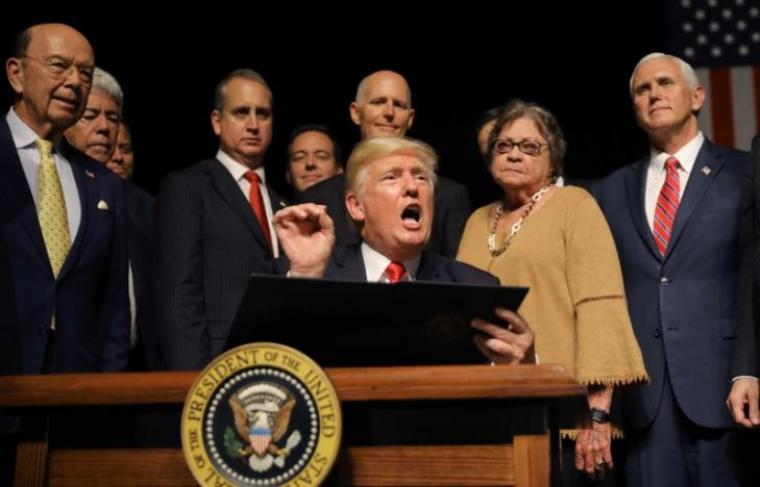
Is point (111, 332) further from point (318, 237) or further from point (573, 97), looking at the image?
point (573, 97)

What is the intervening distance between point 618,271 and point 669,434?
0.52 metres

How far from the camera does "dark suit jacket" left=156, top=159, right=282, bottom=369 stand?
10.7 ft

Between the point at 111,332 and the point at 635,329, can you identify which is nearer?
the point at 111,332

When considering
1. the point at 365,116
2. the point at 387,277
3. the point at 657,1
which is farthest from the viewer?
the point at 657,1

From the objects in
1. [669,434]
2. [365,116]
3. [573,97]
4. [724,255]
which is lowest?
[669,434]

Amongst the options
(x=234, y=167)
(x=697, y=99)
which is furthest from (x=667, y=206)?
(x=234, y=167)

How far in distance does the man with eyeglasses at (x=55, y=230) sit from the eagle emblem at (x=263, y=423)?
1.13 m

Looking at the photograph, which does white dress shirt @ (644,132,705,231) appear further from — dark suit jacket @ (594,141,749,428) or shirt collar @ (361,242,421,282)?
shirt collar @ (361,242,421,282)

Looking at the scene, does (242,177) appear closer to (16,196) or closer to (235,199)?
(235,199)

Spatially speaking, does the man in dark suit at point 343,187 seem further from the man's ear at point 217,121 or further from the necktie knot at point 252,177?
the man's ear at point 217,121

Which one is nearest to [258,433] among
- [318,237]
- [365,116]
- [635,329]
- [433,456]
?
[433,456]

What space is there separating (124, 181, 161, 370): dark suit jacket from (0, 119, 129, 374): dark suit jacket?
0.48 meters

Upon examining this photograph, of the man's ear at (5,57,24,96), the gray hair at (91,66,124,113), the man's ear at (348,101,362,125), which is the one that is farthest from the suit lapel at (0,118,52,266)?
the man's ear at (348,101,362,125)

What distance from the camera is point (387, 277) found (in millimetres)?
2531
